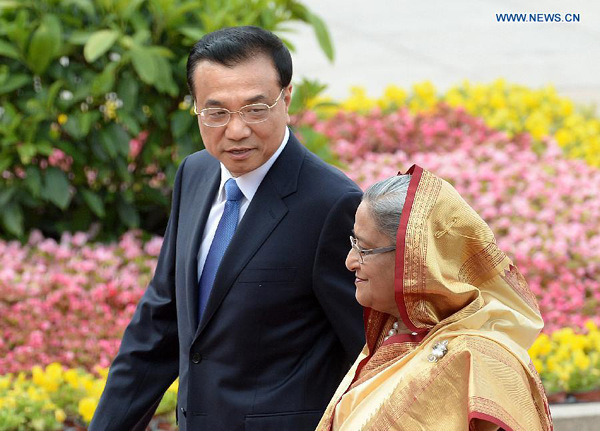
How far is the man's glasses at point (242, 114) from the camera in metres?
2.74

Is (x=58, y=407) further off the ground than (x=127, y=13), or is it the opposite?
(x=127, y=13)

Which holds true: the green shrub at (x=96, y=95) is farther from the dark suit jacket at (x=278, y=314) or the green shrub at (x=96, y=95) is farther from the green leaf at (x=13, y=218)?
the dark suit jacket at (x=278, y=314)

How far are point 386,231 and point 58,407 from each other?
7.45 ft

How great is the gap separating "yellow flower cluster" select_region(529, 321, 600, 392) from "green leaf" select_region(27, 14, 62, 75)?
2602 millimetres

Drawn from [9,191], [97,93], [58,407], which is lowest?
[58,407]

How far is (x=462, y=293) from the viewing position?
2162 mm

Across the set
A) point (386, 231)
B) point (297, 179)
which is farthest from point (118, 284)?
point (386, 231)

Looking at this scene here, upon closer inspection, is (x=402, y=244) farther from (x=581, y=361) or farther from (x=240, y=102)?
(x=581, y=361)

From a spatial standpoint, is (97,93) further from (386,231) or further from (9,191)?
(386,231)

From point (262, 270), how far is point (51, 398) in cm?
173

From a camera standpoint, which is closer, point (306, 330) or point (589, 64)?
point (306, 330)

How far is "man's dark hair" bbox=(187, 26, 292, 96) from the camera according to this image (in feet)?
9.05

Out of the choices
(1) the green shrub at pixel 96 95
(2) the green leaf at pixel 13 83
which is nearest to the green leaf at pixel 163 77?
(1) the green shrub at pixel 96 95

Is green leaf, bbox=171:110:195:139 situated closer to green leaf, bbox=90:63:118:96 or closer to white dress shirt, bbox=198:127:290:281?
green leaf, bbox=90:63:118:96
